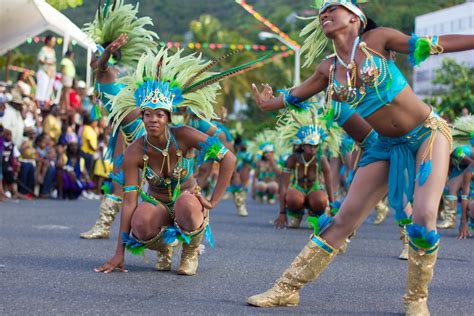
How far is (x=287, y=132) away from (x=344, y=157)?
142 cm

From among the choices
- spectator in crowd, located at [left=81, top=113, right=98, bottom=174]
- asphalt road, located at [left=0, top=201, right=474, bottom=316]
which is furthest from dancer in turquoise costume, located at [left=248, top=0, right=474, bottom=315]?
spectator in crowd, located at [left=81, top=113, right=98, bottom=174]

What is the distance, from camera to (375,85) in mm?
5801

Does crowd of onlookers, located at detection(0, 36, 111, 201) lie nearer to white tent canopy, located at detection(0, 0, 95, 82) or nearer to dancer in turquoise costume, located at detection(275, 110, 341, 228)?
white tent canopy, located at detection(0, 0, 95, 82)

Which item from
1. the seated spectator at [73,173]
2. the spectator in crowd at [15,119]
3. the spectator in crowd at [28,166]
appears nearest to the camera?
the spectator in crowd at [15,119]

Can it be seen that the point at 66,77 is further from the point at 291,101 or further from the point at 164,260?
the point at 291,101

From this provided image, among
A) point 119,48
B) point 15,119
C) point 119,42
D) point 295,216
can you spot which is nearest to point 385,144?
point 119,42

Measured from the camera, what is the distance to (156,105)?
720 cm

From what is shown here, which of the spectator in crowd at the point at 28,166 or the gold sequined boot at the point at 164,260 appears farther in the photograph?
the spectator in crowd at the point at 28,166

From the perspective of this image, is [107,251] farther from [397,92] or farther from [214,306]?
→ [397,92]

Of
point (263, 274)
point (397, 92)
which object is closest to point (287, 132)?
point (263, 274)

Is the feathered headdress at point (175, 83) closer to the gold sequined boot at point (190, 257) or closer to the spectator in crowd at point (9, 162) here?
the gold sequined boot at point (190, 257)

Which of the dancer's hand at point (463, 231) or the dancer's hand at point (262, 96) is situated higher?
the dancer's hand at point (262, 96)

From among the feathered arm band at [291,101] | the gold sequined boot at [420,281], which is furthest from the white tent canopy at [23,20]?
the gold sequined boot at [420,281]

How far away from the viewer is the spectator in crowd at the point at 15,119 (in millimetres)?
17170
